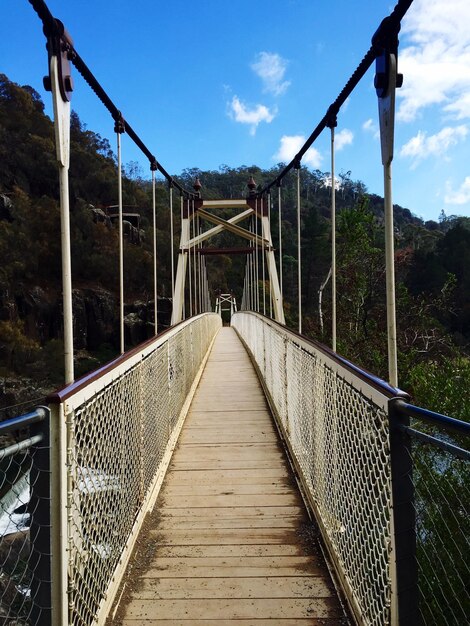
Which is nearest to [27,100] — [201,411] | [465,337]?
[465,337]

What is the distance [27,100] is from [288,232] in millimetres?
23262

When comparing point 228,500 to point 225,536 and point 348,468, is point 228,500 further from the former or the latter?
point 348,468

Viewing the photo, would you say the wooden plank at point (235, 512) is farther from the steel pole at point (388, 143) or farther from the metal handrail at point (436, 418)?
the metal handrail at point (436, 418)

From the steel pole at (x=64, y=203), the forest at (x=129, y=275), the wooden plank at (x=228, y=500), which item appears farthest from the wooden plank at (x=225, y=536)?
the forest at (x=129, y=275)

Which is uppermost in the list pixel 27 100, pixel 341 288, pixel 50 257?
pixel 27 100

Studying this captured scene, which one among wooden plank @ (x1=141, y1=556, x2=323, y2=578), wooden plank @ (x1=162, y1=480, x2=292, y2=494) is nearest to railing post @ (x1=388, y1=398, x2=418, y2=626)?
wooden plank @ (x1=141, y1=556, x2=323, y2=578)

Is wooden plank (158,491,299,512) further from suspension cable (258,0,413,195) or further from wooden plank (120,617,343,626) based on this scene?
suspension cable (258,0,413,195)

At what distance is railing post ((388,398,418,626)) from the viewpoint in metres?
1.24

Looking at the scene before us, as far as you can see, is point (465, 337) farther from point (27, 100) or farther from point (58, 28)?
point (27, 100)

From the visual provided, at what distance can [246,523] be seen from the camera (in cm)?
236

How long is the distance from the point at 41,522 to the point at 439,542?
13.3 feet

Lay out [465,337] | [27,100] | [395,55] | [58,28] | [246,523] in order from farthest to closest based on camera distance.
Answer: [27,100] → [465,337] → [246,523] → [58,28] → [395,55]

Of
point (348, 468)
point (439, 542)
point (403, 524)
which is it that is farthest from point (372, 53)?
point (439, 542)

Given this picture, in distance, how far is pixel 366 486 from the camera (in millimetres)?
1609
